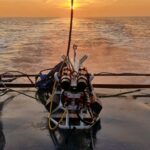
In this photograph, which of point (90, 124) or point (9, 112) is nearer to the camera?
point (90, 124)

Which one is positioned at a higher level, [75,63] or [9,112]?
[75,63]

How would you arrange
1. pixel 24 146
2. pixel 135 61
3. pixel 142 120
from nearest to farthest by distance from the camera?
pixel 24 146 < pixel 142 120 < pixel 135 61

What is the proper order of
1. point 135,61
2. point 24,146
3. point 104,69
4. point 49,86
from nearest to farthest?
point 24,146
point 49,86
point 104,69
point 135,61

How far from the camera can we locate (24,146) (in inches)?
374

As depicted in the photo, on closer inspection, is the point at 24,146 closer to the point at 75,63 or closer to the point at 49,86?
the point at 75,63

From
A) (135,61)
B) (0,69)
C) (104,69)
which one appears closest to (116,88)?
(104,69)

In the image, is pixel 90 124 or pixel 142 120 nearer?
pixel 90 124

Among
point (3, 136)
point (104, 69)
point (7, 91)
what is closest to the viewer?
point (3, 136)

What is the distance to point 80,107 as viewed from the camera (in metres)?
10.0

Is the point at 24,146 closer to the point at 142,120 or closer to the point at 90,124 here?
the point at 90,124

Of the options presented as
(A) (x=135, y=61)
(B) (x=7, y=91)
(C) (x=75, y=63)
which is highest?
(C) (x=75, y=63)

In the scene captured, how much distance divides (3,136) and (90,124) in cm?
233

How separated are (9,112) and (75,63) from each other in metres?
2.65

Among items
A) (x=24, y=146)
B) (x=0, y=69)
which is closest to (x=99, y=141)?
(x=24, y=146)
